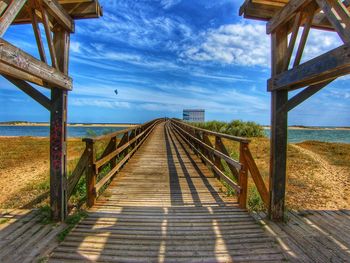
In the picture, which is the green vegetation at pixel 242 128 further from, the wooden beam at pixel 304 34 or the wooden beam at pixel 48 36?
the wooden beam at pixel 48 36

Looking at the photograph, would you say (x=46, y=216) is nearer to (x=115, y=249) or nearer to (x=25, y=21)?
(x=115, y=249)

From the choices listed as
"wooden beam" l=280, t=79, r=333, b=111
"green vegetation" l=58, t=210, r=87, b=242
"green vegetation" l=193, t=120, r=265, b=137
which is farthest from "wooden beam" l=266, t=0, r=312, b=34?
"green vegetation" l=193, t=120, r=265, b=137

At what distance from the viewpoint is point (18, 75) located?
283cm

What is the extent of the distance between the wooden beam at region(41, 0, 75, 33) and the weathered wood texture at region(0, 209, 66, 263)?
10.4 ft

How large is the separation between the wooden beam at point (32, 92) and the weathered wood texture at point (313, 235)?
3886 millimetres

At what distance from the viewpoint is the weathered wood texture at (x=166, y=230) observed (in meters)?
2.76

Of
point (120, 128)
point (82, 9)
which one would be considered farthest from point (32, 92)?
point (120, 128)

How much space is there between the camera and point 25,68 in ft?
8.86

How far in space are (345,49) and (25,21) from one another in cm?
510

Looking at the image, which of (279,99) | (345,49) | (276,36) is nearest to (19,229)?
(279,99)

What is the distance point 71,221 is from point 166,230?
1.50 m

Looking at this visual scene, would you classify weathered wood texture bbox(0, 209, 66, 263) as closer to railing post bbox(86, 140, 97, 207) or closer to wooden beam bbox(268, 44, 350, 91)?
railing post bbox(86, 140, 97, 207)

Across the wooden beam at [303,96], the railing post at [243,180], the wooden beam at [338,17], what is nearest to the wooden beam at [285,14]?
the wooden beam at [338,17]

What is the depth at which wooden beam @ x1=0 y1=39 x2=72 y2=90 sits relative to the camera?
2379mm
